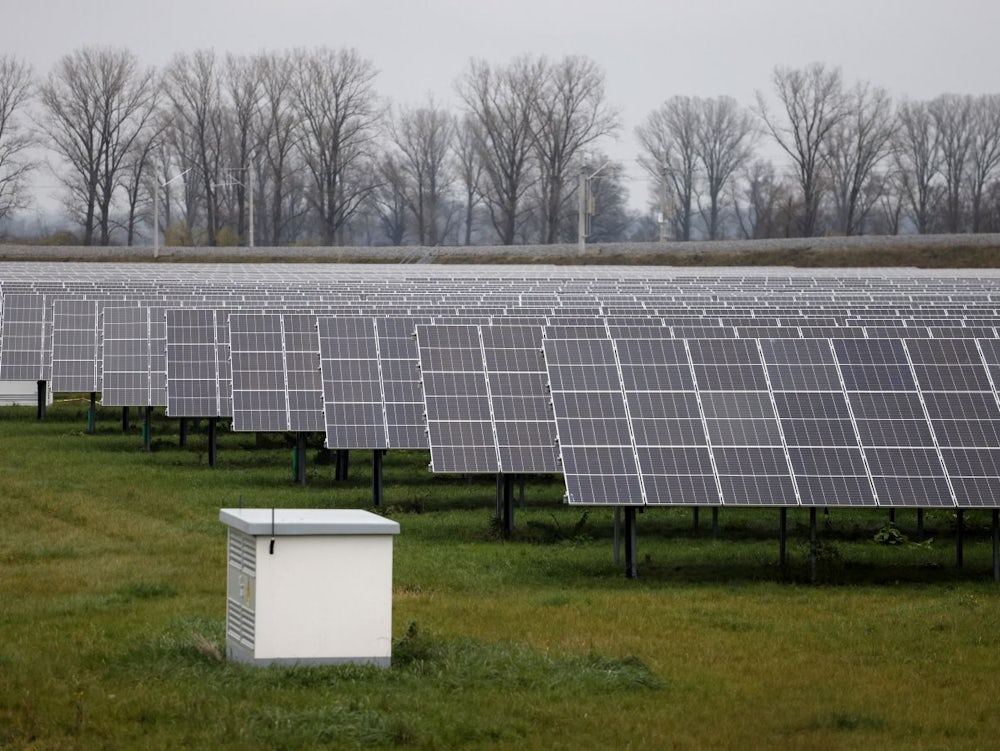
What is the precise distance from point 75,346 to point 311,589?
86.3ft

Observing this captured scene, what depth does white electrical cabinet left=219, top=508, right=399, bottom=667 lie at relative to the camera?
12305mm

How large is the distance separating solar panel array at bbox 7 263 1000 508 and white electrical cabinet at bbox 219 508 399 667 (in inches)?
227

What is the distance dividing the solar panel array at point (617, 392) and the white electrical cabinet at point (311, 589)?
5.76m

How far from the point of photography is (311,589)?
12.4m

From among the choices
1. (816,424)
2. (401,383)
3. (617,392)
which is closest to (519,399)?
(617,392)

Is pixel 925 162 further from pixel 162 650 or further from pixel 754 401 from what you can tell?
pixel 162 650

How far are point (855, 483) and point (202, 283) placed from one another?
42.1 m

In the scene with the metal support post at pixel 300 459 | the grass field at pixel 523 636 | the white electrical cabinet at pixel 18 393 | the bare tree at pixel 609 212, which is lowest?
the grass field at pixel 523 636

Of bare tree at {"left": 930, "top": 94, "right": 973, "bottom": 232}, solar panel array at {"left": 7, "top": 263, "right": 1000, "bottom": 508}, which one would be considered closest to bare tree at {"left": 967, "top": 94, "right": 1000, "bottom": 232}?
bare tree at {"left": 930, "top": 94, "right": 973, "bottom": 232}

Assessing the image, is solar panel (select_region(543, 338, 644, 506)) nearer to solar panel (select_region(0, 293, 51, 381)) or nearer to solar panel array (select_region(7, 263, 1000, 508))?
solar panel array (select_region(7, 263, 1000, 508))

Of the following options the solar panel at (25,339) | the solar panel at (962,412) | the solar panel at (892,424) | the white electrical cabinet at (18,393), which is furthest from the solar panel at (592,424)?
the white electrical cabinet at (18,393)

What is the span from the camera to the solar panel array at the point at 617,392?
61.9ft

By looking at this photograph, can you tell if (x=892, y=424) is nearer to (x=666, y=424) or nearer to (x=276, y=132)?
Result: (x=666, y=424)

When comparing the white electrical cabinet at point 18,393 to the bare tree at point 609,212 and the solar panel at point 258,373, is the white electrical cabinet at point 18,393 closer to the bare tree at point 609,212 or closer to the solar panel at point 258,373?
the solar panel at point 258,373
